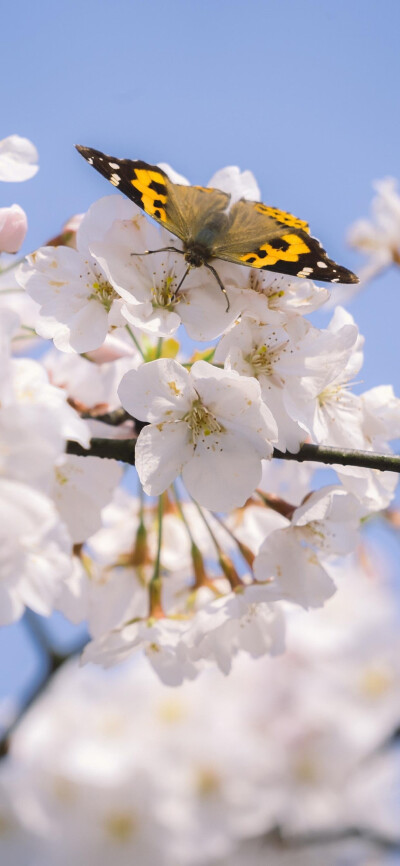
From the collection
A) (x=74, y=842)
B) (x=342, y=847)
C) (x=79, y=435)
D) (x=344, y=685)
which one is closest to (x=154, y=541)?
(x=79, y=435)

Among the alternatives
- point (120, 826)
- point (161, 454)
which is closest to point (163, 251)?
point (161, 454)

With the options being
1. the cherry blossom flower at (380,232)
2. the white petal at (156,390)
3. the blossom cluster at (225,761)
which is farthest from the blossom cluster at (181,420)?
the cherry blossom flower at (380,232)

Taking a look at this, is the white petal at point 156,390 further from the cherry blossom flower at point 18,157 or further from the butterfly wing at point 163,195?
the cherry blossom flower at point 18,157

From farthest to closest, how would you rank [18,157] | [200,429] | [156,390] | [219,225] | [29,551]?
1. [18,157]
2. [219,225]
3. [200,429]
4. [156,390]
5. [29,551]

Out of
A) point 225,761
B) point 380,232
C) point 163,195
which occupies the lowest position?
point 225,761

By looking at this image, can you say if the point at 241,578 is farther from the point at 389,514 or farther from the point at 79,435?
the point at 389,514

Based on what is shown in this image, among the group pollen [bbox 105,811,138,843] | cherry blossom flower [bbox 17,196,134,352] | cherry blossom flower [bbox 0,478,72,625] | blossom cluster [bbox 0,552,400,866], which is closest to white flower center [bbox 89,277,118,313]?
cherry blossom flower [bbox 17,196,134,352]

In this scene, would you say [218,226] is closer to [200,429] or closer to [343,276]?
[343,276]
